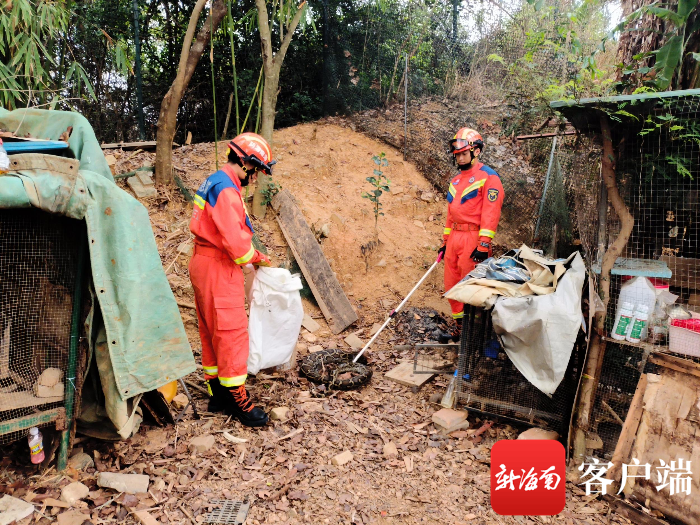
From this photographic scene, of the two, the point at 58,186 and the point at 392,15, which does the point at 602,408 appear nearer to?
the point at 58,186

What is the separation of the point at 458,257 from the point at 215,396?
2.96 meters

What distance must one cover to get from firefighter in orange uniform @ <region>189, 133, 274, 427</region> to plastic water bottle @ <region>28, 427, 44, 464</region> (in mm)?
1210

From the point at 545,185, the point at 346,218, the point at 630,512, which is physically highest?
the point at 545,185

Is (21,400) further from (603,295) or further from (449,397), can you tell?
(603,295)

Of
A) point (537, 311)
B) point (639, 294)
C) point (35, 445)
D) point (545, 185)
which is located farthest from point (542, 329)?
point (35, 445)

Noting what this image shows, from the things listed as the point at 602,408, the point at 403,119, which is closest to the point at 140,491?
the point at 602,408

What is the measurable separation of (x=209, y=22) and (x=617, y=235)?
4.81 meters

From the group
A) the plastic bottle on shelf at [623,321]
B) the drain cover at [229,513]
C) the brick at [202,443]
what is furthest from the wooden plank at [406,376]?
the drain cover at [229,513]

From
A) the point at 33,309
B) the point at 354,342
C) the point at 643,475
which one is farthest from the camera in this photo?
the point at 354,342

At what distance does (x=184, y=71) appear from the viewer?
5.54m

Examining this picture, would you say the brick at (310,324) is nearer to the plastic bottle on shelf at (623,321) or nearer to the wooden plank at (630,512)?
the plastic bottle on shelf at (623,321)

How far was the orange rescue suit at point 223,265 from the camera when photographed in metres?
3.57

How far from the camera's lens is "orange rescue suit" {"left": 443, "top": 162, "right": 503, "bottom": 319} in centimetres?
505

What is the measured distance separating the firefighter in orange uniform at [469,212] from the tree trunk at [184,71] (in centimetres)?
307
